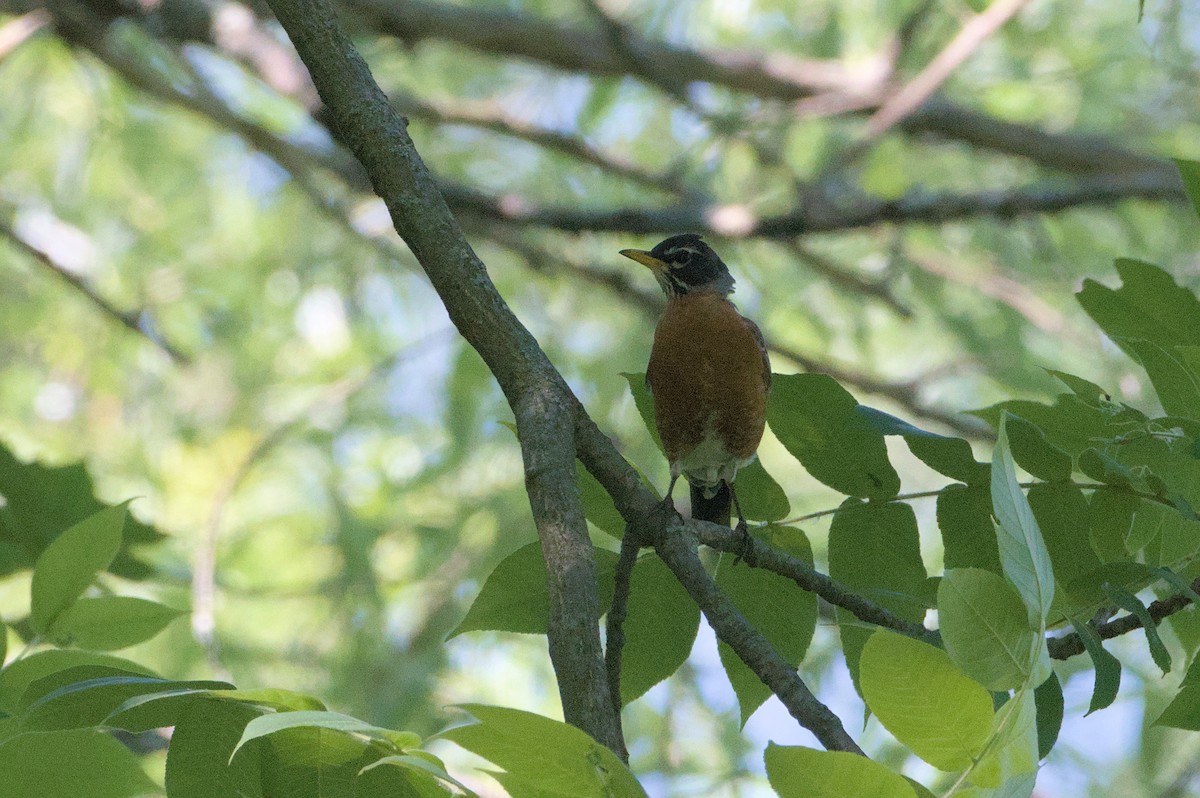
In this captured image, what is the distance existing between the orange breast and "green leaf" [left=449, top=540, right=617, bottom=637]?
1590 millimetres

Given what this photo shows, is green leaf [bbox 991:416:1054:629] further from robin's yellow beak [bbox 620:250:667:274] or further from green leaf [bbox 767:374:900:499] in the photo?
robin's yellow beak [bbox 620:250:667:274]

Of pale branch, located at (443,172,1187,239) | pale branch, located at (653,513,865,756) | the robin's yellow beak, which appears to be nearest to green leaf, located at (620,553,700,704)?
pale branch, located at (653,513,865,756)

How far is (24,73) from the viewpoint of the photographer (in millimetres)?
6453

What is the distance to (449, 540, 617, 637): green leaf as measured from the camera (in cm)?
166

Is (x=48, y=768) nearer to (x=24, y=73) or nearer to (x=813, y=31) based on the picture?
(x=24, y=73)

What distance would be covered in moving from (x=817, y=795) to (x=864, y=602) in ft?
2.09

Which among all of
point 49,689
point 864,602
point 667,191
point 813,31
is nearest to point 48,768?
point 49,689

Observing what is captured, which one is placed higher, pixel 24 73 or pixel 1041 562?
pixel 24 73

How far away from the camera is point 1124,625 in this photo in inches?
64.1

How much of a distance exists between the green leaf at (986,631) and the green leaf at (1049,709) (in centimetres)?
24

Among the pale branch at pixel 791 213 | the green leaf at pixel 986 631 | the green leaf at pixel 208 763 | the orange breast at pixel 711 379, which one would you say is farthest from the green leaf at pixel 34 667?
the pale branch at pixel 791 213

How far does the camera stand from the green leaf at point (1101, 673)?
1.33 meters

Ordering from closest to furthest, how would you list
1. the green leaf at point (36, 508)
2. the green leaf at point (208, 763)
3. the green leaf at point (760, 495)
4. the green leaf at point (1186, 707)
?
the green leaf at point (208, 763) → the green leaf at point (1186, 707) → the green leaf at point (760, 495) → the green leaf at point (36, 508)

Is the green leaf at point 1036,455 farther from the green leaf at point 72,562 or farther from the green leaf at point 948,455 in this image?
the green leaf at point 72,562
